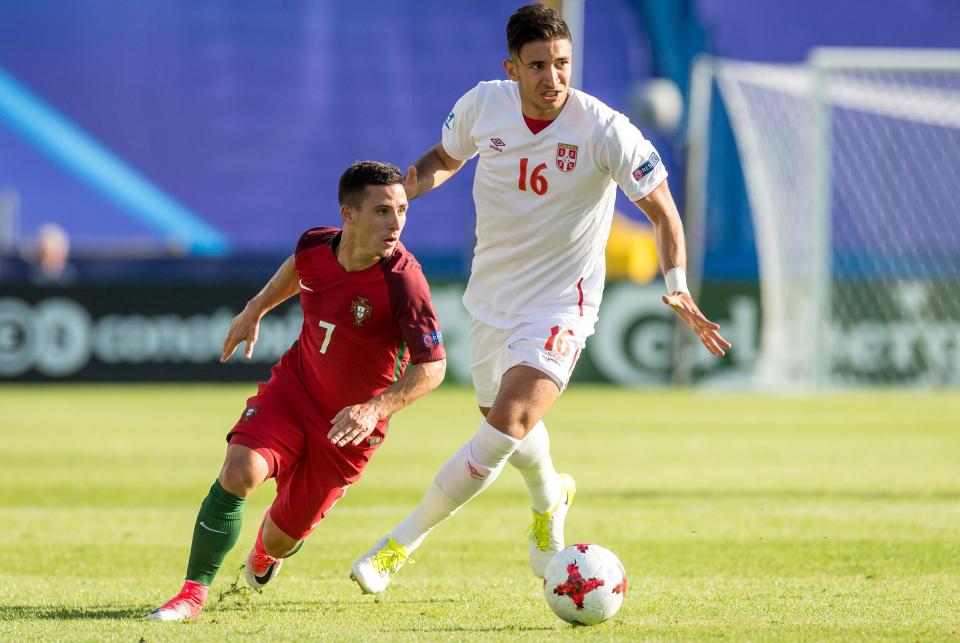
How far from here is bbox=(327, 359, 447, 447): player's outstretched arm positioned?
5617 mm

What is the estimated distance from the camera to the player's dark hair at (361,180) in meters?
6.00

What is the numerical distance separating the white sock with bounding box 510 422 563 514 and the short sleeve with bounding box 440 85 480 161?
4.35ft

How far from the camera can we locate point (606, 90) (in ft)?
104

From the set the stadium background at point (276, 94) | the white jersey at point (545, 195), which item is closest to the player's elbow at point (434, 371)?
the white jersey at point (545, 195)

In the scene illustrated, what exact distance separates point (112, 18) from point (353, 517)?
80.8 feet

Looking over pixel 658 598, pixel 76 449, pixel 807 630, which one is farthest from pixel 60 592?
pixel 76 449

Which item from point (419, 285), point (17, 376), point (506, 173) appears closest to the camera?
point (419, 285)

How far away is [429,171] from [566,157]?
0.76 metres

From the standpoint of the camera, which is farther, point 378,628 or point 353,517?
point 353,517

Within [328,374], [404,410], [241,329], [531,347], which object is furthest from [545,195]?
[404,410]

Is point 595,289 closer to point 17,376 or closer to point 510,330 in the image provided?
point 510,330

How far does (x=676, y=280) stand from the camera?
609 cm

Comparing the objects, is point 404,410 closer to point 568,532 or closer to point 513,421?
point 568,532

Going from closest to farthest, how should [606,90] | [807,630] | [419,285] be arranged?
[807,630], [419,285], [606,90]
